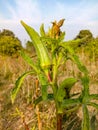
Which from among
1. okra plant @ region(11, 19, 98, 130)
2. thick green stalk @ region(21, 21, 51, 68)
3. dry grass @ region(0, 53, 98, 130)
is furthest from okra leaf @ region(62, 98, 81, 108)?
dry grass @ region(0, 53, 98, 130)

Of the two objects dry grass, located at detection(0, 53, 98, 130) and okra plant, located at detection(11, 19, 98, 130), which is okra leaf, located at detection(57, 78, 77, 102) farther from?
dry grass, located at detection(0, 53, 98, 130)

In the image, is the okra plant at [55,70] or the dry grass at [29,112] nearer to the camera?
the okra plant at [55,70]

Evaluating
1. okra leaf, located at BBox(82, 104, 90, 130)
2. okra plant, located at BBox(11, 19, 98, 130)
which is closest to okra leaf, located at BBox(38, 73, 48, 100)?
okra plant, located at BBox(11, 19, 98, 130)

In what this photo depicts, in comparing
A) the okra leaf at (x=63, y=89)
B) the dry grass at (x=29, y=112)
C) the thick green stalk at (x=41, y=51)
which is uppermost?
the thick green stalk at (x=41, y=51)

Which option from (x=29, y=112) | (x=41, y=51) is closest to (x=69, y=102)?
(x=41, y=51)

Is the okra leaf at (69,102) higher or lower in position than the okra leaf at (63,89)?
lower

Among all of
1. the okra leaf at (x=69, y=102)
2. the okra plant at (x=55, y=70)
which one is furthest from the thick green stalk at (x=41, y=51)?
the okra leaf at (x=69, y=102)

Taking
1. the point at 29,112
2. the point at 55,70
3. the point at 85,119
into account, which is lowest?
the point at 29,112

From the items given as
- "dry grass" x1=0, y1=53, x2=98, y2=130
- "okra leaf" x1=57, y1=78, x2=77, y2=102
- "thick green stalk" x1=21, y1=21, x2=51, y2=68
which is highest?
"thick green stalk" x1=21, y1=21, x2=51, y2=68

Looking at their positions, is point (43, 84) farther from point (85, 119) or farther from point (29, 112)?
point (29, 112)

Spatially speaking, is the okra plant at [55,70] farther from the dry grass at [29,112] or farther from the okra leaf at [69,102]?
the dry grass at [29,112]

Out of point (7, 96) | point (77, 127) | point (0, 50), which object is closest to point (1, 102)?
point (7, 96)

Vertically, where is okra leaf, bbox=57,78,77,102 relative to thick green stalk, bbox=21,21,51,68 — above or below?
below

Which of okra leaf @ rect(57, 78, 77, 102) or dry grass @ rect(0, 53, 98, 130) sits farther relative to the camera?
dry grass @ rect(0, 53, 98, 130)
